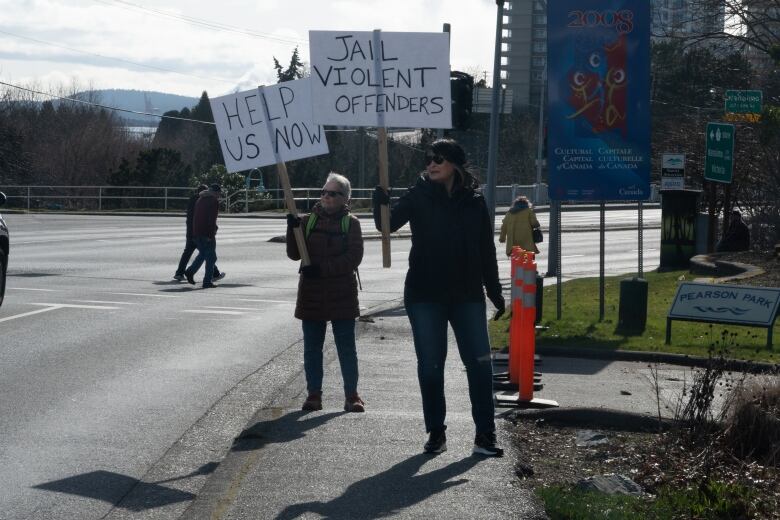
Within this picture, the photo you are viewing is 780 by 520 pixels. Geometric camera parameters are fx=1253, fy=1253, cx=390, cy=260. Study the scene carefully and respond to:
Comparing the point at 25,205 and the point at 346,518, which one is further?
the point at 25,205

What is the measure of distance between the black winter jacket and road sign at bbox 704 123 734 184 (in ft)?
48.4

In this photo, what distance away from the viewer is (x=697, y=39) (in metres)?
28.2

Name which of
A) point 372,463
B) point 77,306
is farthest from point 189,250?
point 372,463

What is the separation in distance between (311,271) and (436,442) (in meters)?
1.85

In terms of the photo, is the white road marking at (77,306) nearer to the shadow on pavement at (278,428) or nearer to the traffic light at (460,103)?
the traffic light at (460,103)

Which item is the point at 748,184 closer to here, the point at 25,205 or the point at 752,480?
the point at 752,480

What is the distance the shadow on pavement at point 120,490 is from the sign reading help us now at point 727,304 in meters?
7.02

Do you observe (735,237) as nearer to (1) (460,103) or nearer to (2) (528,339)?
(1) (460,103)

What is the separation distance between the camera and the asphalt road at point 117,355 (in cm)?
714

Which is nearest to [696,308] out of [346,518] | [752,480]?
[752,480]

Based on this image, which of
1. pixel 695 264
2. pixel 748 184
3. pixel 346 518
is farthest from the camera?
pixel 748 184

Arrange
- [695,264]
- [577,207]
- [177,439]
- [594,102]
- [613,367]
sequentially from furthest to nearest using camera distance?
1. [577,207]
2. [695,264]
3. [594,102]
4. [613,367]
5. [177,439]

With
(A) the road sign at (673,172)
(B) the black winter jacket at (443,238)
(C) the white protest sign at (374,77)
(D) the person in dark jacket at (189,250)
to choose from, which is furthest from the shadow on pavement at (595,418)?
(A) the road sign at (673,172)

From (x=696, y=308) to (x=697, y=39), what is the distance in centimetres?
1683
